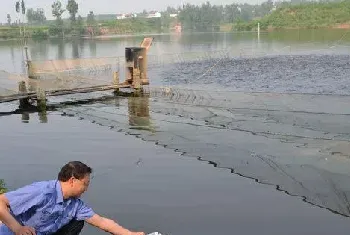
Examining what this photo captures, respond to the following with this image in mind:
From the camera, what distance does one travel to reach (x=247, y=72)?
29.5 meters

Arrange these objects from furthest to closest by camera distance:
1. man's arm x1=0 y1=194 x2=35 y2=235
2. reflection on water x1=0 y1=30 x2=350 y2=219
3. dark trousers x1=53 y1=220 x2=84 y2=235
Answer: reflection on water x1=0 y1=30 x2=350 y2=219
dark trousers x1=53 y1=220 x2=84 y2=235
man's arm x1=0 y1=194 x2=35 y2=235

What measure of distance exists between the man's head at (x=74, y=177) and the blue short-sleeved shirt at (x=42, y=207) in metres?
0.08

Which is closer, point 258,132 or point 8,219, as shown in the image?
point 8,219

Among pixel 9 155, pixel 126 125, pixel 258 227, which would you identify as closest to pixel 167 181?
pixel 258 227

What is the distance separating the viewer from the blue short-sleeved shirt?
3904 millimetres

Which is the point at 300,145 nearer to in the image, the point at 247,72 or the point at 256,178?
the point at 256,178

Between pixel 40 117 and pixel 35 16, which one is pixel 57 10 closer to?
pixel 35 16

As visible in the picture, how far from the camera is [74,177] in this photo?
3908mm

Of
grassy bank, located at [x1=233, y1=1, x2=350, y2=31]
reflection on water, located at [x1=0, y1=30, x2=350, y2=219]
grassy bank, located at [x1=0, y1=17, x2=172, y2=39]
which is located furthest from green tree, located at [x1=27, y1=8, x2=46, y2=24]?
reflection on water, located at [x1=0, y1=30, x2=350, y2=219]

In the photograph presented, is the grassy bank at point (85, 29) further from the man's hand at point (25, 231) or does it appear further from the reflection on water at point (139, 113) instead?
the man's hand at point (25, 231)

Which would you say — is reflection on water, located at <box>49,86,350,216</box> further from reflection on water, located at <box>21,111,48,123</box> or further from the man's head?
the man's head

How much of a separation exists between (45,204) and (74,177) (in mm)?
373

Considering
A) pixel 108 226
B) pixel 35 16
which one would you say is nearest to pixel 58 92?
pixel 108 226

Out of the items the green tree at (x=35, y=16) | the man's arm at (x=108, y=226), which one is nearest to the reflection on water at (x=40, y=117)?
the man's arm at (x=108, y=226)
